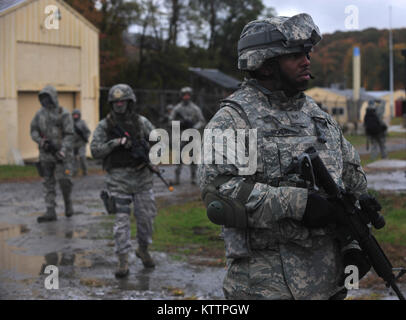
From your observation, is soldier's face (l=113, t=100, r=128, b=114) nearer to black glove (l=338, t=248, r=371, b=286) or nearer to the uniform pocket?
the uniform pocket

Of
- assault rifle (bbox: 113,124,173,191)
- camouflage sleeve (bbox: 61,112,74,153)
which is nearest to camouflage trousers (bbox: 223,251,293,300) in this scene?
assault rifle (bbox: 113,124,173,191)

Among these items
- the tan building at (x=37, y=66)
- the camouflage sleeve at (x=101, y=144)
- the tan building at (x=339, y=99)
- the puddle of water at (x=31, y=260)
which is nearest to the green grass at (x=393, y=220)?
the camouflage sleeve at (x=101, y=144)

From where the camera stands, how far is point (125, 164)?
727 cm

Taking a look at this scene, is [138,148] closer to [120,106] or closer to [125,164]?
[125,164]

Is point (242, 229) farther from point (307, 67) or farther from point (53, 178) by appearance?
point (53, 178)

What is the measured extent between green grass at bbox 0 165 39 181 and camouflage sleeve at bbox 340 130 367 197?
1453 cm

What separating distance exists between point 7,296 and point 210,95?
2393 cm

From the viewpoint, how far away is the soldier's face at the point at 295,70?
3.28 meters

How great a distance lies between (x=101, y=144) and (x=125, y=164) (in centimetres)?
36

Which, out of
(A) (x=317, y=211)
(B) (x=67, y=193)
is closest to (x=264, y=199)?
(A) (x=317, y=211)

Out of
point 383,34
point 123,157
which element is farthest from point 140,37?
point 383,34

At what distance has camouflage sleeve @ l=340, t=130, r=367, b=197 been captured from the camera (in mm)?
3525

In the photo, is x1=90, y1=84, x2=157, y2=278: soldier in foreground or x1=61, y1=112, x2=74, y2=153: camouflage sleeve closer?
x1=90, y1=84, x2=157, y2=278: soldier in foreground
